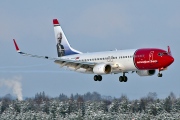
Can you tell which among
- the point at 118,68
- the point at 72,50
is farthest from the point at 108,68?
the point at 72,50

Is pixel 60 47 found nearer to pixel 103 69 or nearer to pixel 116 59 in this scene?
pixel 103 69

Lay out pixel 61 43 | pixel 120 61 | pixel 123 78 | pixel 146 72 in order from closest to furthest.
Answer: pixel 120 61 → pixel 146 72 → pixel 123 78 → pixel 61 43

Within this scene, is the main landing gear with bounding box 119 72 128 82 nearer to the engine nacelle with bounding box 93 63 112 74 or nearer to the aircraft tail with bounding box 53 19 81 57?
the engine nacelle with bounding box 93 63 112 74

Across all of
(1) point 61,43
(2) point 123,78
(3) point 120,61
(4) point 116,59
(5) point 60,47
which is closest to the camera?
(3) point 120,61

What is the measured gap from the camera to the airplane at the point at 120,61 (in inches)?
5039

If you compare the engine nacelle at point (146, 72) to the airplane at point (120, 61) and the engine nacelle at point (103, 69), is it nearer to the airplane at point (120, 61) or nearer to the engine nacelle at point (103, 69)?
the airplane at point (120, 61)

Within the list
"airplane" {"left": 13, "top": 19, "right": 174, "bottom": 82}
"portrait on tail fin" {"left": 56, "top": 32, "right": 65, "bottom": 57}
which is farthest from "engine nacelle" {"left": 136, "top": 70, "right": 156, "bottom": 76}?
"portrait on tail fin" {"left": 56, "top": 32, "right": 65, "bottom": 57}

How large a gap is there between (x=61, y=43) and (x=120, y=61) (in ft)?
70.3

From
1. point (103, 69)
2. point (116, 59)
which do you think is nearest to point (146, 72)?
point (116, 59)

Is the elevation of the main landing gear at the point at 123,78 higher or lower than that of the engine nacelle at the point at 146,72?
lower

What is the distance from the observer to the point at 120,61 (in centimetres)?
13125

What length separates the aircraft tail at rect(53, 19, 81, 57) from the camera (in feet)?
482

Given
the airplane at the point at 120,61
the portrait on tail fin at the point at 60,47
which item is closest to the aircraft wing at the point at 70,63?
the airplane at the point at 120,61

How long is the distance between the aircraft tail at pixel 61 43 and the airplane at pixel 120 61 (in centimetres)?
255
